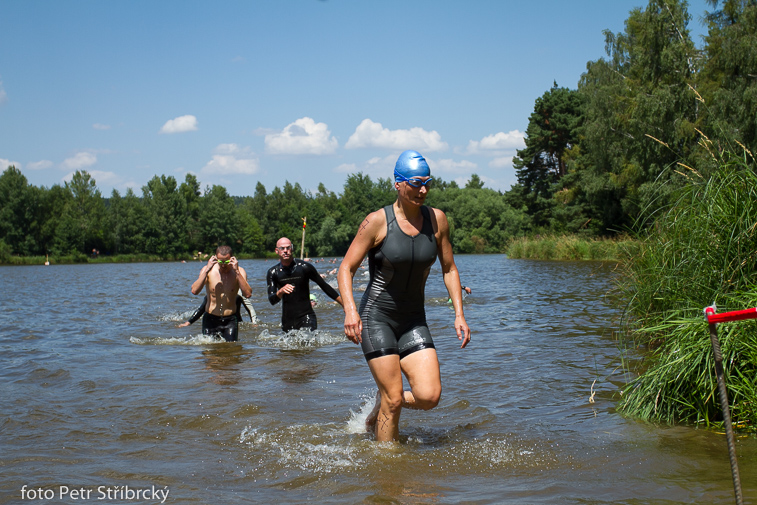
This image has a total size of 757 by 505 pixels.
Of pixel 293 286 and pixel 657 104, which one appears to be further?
pixel 657 104

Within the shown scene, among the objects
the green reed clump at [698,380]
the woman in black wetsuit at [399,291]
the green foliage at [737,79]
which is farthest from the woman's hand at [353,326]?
the green foliage at [737,79]

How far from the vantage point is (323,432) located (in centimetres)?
576

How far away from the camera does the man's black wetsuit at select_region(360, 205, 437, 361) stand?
4.80 metres

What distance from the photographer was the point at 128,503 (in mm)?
4191

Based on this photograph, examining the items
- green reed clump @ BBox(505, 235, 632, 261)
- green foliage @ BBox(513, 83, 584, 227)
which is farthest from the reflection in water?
green foliage @ BBox(513, 83, 584, 227)

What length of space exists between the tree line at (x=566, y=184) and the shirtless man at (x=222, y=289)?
213 inches

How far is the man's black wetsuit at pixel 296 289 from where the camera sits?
9.96 meters

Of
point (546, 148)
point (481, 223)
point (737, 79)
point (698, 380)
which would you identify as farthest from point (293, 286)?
point (481, 223)

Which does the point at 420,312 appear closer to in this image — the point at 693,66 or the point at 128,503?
the point at 128,503

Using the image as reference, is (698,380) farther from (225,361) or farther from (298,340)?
(298,340)

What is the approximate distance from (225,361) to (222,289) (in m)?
1.11

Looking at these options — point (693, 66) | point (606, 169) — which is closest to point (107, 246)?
point (606, 169)

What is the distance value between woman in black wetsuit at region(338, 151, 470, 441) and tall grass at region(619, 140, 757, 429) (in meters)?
1.92

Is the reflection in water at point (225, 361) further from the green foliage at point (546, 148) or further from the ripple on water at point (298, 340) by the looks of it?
the green foliage at point (546, 148)
